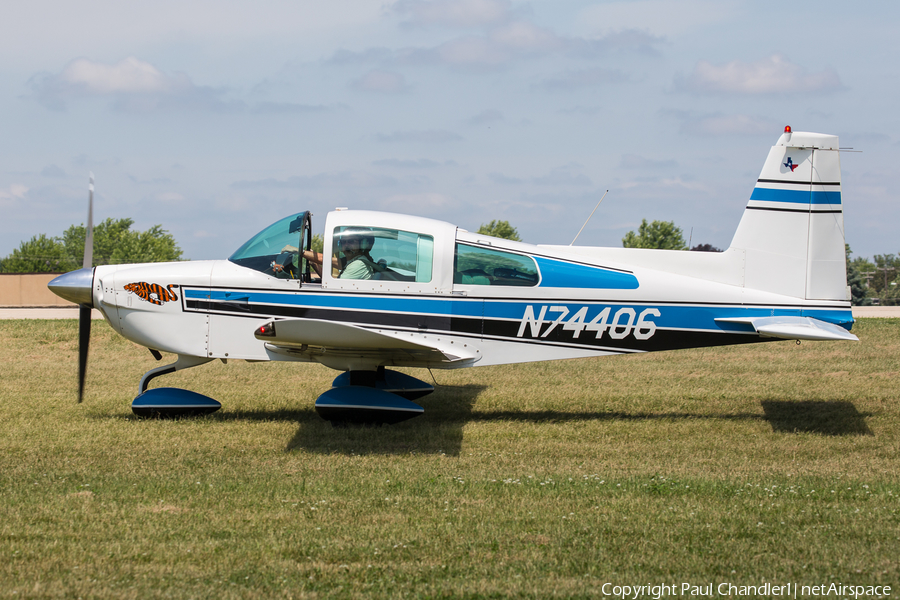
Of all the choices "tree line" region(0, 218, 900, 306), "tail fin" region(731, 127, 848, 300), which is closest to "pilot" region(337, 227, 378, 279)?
"tail fin" region(731, 127, 848, 300)

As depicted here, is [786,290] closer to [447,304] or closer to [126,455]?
[447,304]

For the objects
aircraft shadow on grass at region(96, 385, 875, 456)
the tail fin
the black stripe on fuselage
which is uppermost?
the tail fin

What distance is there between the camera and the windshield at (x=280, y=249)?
8.05 m

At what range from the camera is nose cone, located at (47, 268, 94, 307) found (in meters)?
8.19

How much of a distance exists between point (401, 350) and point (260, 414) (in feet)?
7.52

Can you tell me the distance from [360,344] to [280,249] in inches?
63.9

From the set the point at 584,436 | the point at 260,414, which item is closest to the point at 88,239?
the point at 260,414

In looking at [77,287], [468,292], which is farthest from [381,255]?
[77,287]

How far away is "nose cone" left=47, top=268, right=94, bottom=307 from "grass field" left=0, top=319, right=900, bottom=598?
1380 mm

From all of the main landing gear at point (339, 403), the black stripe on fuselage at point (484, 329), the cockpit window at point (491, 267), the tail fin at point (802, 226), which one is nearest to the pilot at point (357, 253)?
the black stripe on fuselage at point (484, 329)

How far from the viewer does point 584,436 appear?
7.74 metres

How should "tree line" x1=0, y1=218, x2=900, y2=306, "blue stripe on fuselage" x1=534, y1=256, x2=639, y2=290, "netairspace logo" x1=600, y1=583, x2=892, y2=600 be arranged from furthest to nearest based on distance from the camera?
"tree line" x1=0, y1=218, x2=900, y2=306
"blue stripe on fuselage" x1=534, y1=256, x2=639, y2=290
"netairspace logo" x1=600, y1=583, x2=892, y2=600

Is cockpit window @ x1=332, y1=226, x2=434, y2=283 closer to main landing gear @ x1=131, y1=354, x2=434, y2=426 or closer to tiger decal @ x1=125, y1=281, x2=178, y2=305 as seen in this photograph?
main landing gear @ x1=131, y1=354, x2=434, y2=426

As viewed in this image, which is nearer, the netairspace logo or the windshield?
the netairspace logo
